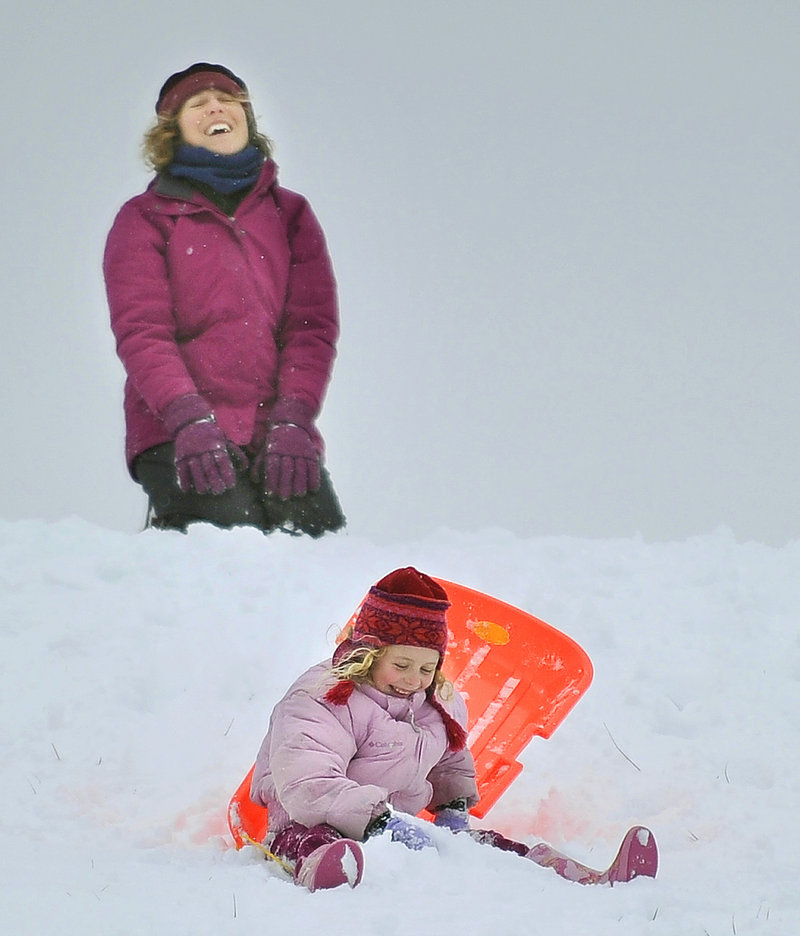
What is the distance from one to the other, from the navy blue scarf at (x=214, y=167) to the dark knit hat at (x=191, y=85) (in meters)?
0.13

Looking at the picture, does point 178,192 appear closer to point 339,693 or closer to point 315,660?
point 315,660

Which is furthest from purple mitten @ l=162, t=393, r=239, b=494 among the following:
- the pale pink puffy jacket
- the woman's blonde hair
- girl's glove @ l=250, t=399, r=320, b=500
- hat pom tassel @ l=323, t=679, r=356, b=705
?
hat pom tassel @ l=323, t=679, r=356, b=705

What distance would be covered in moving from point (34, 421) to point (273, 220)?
1.07m

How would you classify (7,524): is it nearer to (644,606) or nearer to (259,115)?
(259,115)

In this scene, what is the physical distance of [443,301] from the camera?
4.39 metres

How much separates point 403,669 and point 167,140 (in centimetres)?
215

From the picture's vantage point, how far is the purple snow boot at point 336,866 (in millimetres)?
1635

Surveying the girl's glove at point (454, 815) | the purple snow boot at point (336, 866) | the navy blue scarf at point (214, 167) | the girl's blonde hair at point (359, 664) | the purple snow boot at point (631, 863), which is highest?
the navy blue scarf at point (214, 167)

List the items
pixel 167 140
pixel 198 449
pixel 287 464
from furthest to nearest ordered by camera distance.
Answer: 1. pixel 167 140
2. pixel 287 464
3. pixel 198 449

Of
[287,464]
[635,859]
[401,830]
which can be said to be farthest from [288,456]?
[635,859]

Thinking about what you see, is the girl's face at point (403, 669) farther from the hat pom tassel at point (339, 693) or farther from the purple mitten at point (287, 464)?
the purple mitten at point (287, 464)

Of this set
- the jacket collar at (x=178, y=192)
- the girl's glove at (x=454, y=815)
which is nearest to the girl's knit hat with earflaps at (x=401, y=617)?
the girl's glove at (x=454, y=815)

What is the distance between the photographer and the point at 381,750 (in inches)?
79.7

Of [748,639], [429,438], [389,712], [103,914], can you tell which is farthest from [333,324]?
[103,914]
